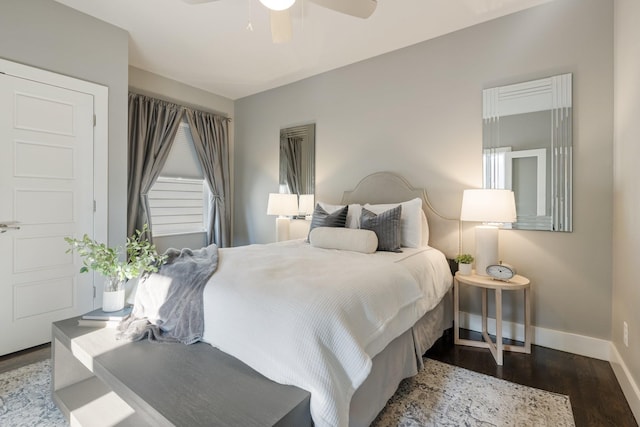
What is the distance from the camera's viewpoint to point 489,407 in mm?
1712

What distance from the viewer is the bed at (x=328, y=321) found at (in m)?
1.19

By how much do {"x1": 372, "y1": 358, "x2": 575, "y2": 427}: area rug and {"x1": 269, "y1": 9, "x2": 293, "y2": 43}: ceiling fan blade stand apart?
Answer: 2482 millimetres

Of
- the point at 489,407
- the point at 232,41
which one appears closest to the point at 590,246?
the point at 489,407

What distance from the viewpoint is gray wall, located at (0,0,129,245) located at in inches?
93.9

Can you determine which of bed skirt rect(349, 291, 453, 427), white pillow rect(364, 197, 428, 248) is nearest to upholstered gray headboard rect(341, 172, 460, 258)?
white pillow rect(364, 197, 428, 248)

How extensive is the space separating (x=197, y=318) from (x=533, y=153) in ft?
9.25

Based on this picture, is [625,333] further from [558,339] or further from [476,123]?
[476,123]

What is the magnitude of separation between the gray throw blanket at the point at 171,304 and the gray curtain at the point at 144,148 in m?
2.11

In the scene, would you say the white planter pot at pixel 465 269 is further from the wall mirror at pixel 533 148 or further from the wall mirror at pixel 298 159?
the wall mirror at pixel 298 159

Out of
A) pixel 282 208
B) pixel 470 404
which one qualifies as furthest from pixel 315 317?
pixel 282 208

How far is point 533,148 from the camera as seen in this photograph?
8.29 feet

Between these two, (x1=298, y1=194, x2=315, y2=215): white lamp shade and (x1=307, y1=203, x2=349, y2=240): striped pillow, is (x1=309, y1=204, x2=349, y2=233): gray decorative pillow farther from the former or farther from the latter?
(x1=298, y1=194, x2=315, y2=215): white lamp shade

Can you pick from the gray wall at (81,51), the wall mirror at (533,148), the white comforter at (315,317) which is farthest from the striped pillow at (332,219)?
the gray wall at (81,51)

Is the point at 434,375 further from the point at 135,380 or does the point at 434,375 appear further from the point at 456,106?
the point at 456,106
